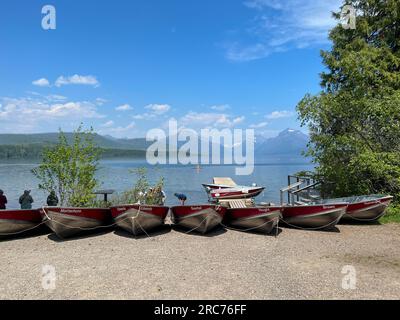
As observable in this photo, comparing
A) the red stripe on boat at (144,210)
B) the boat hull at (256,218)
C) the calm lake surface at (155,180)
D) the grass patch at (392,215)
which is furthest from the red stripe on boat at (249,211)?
the calm lake surface at (155,180)

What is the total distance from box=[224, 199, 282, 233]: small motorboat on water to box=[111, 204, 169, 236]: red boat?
2.86m

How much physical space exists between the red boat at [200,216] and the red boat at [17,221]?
5.28 metres

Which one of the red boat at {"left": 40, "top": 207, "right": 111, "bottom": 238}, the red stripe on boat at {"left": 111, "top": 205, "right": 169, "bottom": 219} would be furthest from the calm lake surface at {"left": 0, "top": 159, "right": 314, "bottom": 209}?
the red stripe on boat at {"left": 111, "top": 205, "right": 169, "bottom": 219}

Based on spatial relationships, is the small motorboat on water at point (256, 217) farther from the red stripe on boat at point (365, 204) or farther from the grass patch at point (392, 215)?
the grass patch at point (392, 215)

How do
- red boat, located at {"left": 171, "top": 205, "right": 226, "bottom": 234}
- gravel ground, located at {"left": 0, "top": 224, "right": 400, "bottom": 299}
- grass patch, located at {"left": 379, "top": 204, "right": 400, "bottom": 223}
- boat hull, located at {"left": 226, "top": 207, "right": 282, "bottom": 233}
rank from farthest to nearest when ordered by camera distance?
grass patch, located at {"left": 379, "top": 204, "right": 400, "bottom": 223}
boat hull, located at {"left": 226, "top": 207, "right": 282, "bottom": 233}
red boat, located at {"left": 171, "top": 205, "right": 226, "bottom": 234}
gravel ground, located at {"left": 0, "top": 224, "right": 400, "bottom": 299}

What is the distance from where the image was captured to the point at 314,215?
13.2 meters

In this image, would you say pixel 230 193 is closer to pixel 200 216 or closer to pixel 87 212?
pixel 200 216

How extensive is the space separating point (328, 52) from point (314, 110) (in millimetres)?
8864

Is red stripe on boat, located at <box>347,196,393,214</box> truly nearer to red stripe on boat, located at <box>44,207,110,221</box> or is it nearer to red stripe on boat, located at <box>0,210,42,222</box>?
red stripe on boat, located at <box>44,207,110,221</box>

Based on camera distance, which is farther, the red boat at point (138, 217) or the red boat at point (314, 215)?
the red boat at point (314, 215)

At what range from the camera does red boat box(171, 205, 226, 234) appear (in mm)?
12461

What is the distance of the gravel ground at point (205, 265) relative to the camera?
23.2 ft

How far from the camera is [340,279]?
25.2 feet

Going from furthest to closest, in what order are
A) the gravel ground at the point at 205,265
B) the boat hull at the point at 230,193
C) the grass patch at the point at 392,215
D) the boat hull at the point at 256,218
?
the boat hull at the point at 230,193 < the grass patch at the point at 392,215 < the boat hull at the point at 256,218 < the gravel ground at the point at 205,265
